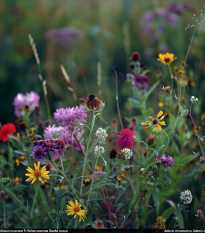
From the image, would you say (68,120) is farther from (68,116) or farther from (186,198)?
(186,198)

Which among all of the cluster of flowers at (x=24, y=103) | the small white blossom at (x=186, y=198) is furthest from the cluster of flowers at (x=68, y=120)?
the small white blossom at (x=186, y=198)

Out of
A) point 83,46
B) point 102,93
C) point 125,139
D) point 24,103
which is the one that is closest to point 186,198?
point 125,139

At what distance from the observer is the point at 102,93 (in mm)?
2086

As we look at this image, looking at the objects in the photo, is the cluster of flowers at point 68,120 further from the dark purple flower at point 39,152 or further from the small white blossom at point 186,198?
the small white blossom at point 186,198

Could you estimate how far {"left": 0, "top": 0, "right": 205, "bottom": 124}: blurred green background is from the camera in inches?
83.6

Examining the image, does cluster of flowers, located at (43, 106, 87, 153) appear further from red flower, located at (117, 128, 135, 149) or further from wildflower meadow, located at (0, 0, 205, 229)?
red flower, located at (117, 128, 135, 149)

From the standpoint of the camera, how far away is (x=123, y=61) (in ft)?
8.85

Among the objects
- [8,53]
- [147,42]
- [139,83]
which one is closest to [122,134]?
[139,83]

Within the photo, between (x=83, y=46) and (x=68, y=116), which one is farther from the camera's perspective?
(x=83, y=46)

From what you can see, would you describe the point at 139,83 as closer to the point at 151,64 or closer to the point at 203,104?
the point at 203,104

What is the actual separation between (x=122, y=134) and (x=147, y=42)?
7.60ft

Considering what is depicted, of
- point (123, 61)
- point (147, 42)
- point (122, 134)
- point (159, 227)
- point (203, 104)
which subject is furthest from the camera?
point (147, 42)

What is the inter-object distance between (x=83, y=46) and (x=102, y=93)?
95cm

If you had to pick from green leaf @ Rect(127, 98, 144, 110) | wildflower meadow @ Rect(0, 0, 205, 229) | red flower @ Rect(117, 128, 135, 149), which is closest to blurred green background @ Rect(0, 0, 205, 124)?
wildflower meadow @ Rect(0, 0, 205, 229)
